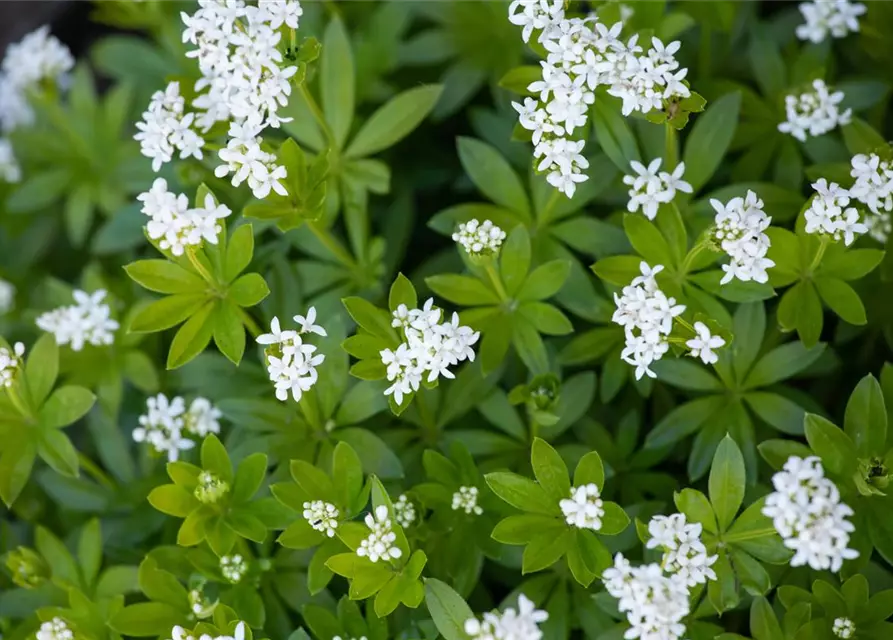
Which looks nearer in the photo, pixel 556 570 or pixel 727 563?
pixel 727 563

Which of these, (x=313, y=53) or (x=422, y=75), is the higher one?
(x=313, y=53)

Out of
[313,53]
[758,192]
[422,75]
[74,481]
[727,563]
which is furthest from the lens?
[422,75]

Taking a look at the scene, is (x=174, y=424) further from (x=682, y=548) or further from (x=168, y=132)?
(x=682, y=548)

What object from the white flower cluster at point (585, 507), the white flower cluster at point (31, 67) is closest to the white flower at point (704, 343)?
the white flower cluster at point (585, 507)

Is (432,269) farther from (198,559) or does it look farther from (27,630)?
(27,630)

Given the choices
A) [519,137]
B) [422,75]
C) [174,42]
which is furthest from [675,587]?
[174,42]

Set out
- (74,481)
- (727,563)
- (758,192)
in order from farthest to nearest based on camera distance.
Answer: (74,481), (758,192), (727,563)

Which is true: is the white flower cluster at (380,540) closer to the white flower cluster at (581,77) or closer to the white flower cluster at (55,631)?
the white flower cluster at (55,631)
